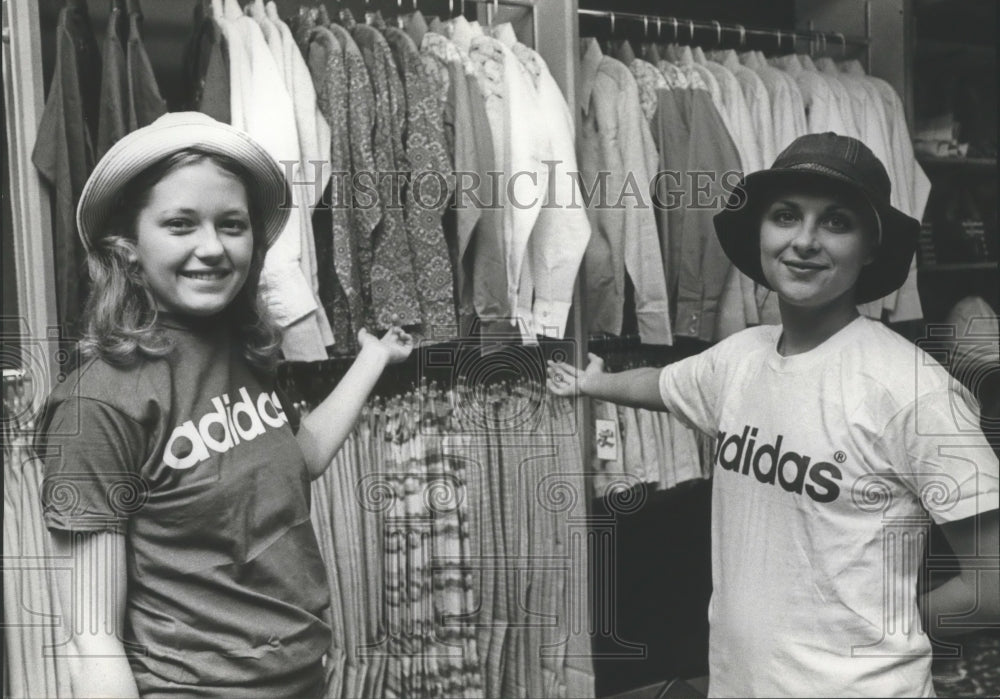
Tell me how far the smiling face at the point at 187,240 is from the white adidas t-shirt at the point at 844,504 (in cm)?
73

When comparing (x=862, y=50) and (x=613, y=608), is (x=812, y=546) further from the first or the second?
(x=862, y=50)

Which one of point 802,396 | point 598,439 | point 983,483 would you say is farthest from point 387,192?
point 983,483

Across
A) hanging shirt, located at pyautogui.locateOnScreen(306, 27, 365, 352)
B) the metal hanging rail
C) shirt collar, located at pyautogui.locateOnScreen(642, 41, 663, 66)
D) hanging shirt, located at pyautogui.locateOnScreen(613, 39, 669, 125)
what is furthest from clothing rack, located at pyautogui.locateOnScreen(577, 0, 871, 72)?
hanging shirt, located at pyautogui.locateOnScreen(306, 27, 365, 352)

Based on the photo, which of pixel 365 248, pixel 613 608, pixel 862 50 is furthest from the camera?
pixel 862 50

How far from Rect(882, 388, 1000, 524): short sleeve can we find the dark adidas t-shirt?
0.77 meters

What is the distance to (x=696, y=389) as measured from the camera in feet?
4.53

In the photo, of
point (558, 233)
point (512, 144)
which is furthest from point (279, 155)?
point (558, 233)

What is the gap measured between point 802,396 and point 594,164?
1068 millimetres

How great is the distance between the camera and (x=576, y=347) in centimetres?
203

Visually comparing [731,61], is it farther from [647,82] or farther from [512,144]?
[512,144]

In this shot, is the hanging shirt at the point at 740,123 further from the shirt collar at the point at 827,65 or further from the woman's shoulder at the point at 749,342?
the woman's shoulder at the point at 749,342

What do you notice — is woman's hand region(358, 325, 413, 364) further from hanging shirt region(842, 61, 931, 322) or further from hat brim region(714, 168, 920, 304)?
hanging shirt region(842, 61, 931, 322)

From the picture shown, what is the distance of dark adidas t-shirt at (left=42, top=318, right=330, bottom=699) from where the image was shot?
3.36 ft

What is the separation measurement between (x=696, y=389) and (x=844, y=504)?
322 millimetres
